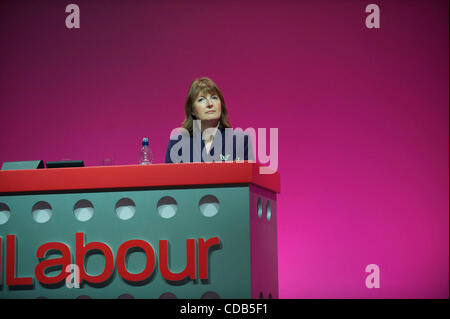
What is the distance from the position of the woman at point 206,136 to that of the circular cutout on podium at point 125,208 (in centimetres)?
70

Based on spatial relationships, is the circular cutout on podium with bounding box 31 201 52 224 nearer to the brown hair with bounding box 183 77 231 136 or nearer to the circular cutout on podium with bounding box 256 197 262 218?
the circular cutout on podium with bounding box 256 197 262 218

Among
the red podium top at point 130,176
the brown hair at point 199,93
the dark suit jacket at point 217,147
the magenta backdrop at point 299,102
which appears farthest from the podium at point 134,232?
the magenta backdrop at point 299,102

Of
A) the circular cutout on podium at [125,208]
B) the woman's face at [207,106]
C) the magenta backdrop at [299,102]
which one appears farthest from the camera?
the magenta backdrop at [299,102]

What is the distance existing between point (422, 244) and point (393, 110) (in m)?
0.97

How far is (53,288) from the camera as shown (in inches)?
82.9

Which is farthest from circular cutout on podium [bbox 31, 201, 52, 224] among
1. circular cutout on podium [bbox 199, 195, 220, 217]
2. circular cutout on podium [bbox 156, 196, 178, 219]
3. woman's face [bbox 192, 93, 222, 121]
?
woman's face [bbox 192, 93, 222, 121]

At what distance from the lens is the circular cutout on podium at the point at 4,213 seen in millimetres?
2197

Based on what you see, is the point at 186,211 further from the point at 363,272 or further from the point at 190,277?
the point at 363,272

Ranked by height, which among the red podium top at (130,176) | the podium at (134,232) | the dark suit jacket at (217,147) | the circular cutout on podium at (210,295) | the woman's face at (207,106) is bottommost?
the circular cutout on podium at (210,295)

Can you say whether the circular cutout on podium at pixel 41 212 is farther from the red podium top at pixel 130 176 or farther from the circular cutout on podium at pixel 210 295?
the circular cutout on podium at pixel 210 295

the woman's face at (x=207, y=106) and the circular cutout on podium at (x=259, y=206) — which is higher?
the woman's face at (x=207, y=106)

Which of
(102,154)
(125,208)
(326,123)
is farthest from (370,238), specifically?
(125,208)

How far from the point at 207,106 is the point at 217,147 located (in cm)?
21

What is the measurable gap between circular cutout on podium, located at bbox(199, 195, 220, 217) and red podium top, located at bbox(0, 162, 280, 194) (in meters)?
0.06
